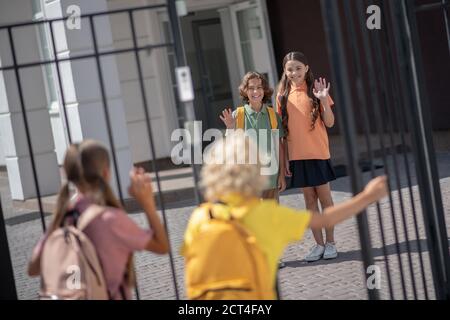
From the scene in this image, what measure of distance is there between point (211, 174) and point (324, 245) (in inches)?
147

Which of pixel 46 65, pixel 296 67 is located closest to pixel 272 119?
pixel 296 67

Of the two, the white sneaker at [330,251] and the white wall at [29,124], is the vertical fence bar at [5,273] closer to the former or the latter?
the white sneaker at [330,251]

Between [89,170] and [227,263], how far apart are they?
0.69 metres

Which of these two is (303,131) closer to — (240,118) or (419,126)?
(240,118)

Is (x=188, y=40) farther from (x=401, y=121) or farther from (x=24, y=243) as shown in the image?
(x=401, y=121)

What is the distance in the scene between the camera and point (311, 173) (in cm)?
684

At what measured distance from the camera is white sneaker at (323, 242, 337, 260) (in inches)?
273

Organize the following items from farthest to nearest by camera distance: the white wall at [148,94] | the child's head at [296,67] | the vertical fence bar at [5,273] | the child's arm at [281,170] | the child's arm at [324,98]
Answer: the white wall at [148,94] < the child's arm at [281,170] < the child's head at [296,67] < the child's arm at [324,98] < the vertical fence bar at [5,273]

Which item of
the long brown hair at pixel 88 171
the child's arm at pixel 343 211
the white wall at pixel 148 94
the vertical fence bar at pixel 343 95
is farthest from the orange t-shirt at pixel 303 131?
the white wall at pixel 148 94

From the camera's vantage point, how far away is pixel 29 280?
750cm

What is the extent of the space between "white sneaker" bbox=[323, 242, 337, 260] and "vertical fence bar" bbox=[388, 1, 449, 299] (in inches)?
82.0

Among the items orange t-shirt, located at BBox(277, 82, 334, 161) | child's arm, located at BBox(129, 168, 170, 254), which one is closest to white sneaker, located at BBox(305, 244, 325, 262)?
orange t-shirt, located at BBox(277, 82, 334, 161)

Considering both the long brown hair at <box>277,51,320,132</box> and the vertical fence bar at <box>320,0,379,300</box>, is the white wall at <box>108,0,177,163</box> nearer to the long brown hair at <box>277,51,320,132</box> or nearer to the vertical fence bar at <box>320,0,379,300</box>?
the long brown hair at <box>277,51,320,132</box>

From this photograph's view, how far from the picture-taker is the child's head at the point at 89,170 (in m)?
3.45
